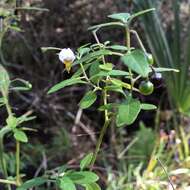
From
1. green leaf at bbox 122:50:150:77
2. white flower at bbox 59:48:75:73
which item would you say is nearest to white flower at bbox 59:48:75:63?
white flower at bbox 59:48:75:73

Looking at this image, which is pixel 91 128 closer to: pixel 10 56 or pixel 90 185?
pixel 10 56

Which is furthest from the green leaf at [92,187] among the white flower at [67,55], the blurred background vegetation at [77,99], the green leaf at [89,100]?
the blurred background vegetation at [77,99]

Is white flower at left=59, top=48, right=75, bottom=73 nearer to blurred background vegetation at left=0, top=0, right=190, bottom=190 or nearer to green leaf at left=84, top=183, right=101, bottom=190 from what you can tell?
green leaf at left=84, top=183, right=101, bottom=190

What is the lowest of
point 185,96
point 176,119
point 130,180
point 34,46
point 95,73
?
point 130,180

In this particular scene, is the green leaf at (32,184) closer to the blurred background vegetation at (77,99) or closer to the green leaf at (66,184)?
the green leaf at (66,184)

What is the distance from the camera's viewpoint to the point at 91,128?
12.1 feet

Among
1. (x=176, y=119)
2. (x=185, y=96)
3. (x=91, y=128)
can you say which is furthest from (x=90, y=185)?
(x=91, y=128)

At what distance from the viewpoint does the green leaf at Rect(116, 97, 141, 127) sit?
1067mm

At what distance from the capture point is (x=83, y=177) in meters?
1.18

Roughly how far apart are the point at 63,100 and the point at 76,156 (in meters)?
0.52

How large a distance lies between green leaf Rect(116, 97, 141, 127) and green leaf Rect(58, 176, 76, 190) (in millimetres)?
171

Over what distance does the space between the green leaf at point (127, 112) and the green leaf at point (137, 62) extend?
9 cm

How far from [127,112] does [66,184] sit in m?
0.21

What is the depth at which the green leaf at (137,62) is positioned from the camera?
1027 millimetres
